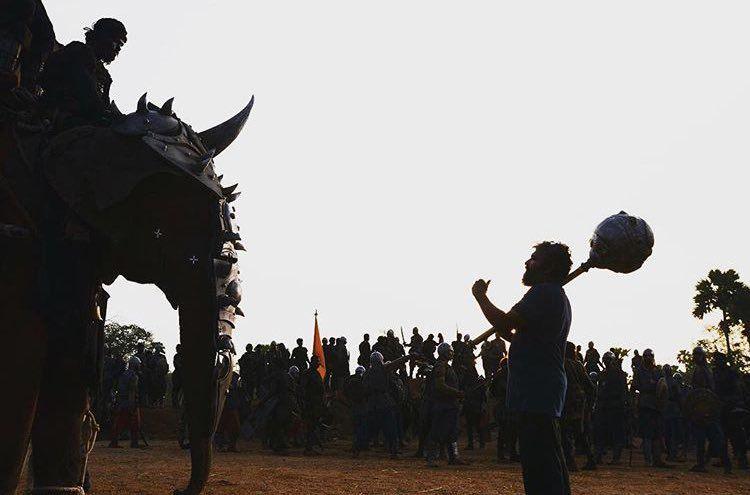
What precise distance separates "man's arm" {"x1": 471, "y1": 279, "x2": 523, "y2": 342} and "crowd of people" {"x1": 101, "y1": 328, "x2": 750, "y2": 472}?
7010 mm

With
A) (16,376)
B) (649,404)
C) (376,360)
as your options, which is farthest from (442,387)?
(16,376)

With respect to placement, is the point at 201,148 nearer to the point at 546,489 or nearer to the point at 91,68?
the point at 91,68

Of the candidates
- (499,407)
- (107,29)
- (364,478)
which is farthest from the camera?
(499,407)

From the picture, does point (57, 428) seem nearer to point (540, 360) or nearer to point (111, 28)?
point (111, 28)

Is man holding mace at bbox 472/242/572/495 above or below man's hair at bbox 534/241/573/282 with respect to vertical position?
below

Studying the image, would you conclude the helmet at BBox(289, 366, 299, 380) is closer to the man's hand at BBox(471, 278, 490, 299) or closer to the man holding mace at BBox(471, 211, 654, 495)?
the man holding mace at BBox(471, 211, 654, 495)

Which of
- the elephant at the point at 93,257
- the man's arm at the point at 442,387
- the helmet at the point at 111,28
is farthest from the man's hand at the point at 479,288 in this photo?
the man's arm at the point at 442,387

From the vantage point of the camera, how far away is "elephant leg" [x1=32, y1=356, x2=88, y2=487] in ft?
12.7

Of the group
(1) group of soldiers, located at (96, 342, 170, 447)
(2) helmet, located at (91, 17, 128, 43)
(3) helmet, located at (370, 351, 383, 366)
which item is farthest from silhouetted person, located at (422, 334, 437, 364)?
(2) helmet, located at (91, 17, 128, 43)

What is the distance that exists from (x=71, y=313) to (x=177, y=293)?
0.55 meters

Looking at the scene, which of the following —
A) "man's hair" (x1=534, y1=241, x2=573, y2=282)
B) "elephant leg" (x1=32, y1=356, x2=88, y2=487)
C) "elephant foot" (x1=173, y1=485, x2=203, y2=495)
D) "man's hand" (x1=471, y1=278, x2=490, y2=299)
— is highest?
"man's hair" (x1=534, y1=241, x2=573, y2=282)

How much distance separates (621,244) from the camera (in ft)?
15.9

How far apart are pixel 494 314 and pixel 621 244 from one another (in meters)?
0.95

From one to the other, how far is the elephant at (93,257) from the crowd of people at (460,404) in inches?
314
